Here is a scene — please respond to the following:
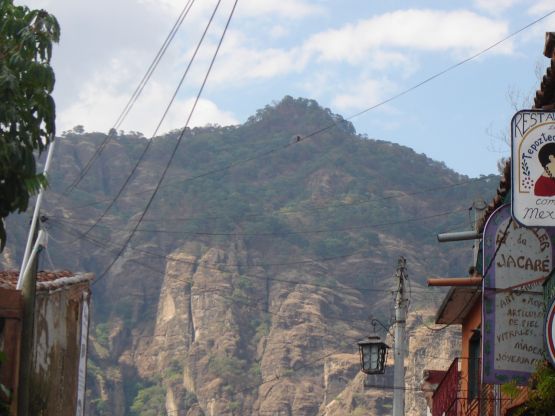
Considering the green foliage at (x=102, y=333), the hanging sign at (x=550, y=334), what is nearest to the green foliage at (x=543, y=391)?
the hanging sign at (x=550, y=334)

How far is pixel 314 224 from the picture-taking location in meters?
171

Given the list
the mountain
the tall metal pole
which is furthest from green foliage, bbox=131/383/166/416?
the tall metal pole

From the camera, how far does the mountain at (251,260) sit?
445ft

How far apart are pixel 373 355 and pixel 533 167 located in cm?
1193

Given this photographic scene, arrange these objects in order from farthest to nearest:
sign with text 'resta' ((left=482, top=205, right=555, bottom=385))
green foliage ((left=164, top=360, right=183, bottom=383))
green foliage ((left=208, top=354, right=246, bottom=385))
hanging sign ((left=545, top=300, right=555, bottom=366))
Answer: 1. green foliage ((left=164, top=360, right=183, bottom=383))
2. green foliage ((left=208, top=354, right=246, bottom=385))
3. sign with text 'resta' ((left=482, top=205, right=555, bottom=385))
4. hanging sign ((left=545, top=300, right=555, bottom=366))

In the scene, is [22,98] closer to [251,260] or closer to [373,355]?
[373,355]

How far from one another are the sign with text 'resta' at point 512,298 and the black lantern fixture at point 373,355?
30.1 feet

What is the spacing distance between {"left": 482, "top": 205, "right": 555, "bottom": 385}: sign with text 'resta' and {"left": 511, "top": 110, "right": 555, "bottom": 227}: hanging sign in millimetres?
1897

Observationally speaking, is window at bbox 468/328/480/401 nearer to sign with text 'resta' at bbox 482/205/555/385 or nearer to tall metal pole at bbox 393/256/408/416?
tall metal pole at bbox 393/256/408/416

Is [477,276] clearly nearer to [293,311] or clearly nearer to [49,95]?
[49,95]

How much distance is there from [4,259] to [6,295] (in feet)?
354

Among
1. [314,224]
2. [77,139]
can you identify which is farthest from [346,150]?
[77,139]

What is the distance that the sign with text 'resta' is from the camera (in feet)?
47.6

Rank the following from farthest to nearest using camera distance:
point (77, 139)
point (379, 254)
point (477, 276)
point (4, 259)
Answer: point (77, 139), point (379, 254), point (4, 259), point (477, 276)
